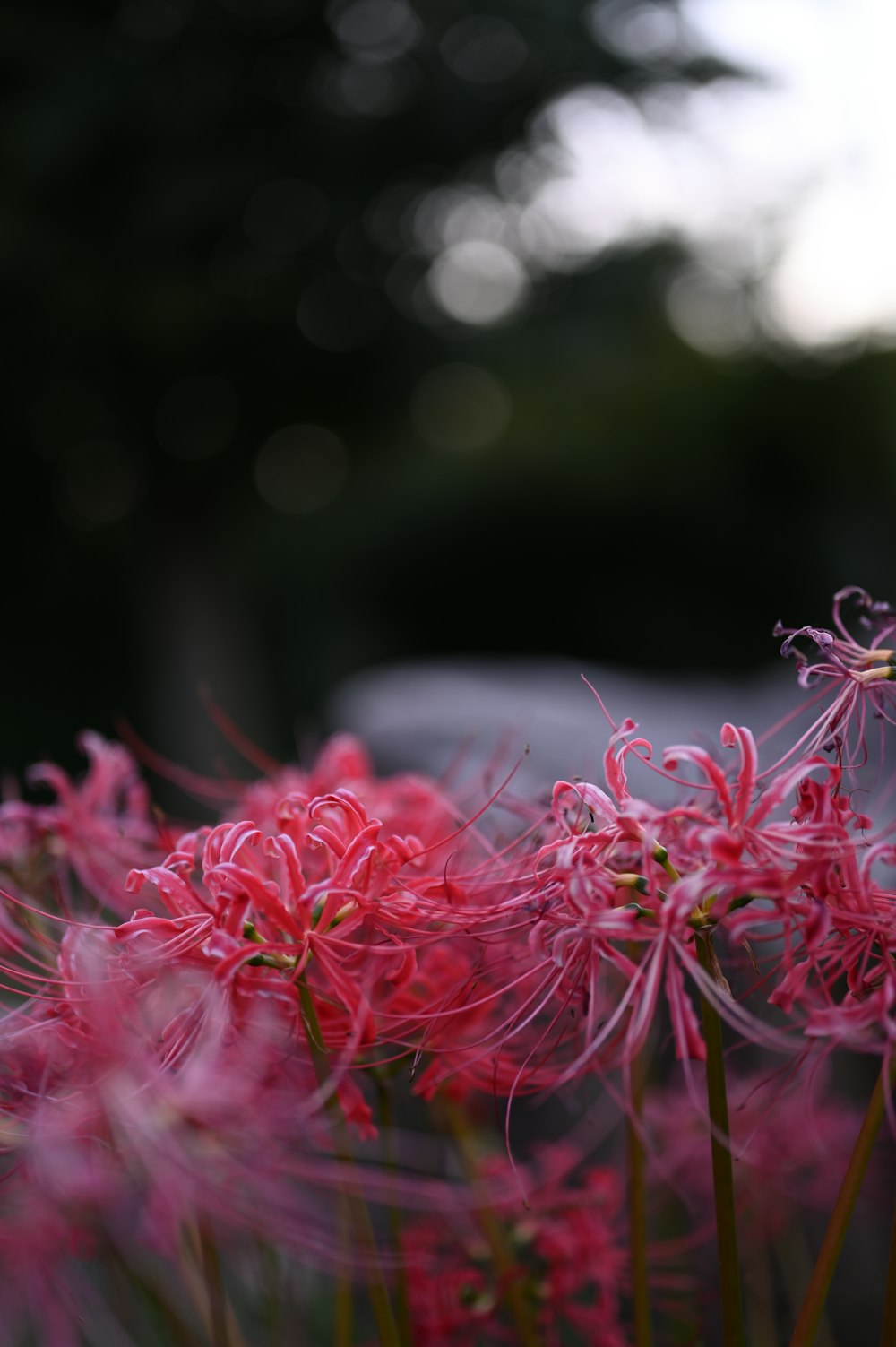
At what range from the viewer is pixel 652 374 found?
19.8 ft

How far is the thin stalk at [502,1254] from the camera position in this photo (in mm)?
663

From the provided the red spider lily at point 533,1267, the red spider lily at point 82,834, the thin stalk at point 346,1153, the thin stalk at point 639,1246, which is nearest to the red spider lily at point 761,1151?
the red spider lily at point 533,1267

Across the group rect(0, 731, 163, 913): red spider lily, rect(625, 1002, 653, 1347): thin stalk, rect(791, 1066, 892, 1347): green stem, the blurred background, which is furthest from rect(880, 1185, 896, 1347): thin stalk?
the blurred background

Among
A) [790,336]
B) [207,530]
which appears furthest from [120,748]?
[790,336]

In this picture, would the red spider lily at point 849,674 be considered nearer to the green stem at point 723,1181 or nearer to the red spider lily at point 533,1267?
the green stem at point 723,1181

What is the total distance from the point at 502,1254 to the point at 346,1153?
0.27 metres

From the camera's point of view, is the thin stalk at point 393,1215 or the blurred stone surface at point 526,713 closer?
the thin stalk at point 393,1215

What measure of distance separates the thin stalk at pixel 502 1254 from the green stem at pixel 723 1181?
0.22 meters

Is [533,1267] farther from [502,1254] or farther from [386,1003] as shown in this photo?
[386,1003]

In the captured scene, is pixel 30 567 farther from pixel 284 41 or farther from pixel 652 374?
pixel 652 374

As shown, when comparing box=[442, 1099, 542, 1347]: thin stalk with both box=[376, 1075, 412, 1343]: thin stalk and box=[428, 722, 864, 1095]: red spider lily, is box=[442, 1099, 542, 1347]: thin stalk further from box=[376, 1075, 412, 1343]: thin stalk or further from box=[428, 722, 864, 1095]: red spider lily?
box=[428, 722, 864, 1095]: red spider lily

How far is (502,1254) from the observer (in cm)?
69

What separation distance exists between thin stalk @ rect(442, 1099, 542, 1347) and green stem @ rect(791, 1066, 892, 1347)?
8.9 inches

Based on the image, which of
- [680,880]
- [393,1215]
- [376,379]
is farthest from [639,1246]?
[376,379]
